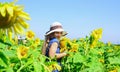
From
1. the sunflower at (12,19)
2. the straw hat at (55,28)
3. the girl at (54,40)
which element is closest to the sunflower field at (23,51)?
the sunflower at (12,19)

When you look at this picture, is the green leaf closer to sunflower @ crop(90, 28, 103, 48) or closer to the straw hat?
the straw hat

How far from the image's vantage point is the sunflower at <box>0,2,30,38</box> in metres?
1.76

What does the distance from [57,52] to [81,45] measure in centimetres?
197

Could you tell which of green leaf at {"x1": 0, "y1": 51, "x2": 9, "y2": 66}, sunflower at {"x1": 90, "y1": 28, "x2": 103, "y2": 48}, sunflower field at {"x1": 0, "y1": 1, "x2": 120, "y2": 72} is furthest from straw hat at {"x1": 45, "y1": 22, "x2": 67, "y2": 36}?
green leaf at {"x1": 0, "y1": 51, "x2": 9, "y2": 66}

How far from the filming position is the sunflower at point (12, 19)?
5.77 feet

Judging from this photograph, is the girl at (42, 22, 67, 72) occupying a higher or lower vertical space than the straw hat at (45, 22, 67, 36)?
lower

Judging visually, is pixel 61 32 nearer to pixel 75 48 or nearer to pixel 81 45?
pixel 75 48

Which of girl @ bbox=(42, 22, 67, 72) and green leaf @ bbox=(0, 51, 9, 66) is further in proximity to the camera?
girl @ bbox=(42, 22, 67, 72)

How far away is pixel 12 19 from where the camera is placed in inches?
70.7

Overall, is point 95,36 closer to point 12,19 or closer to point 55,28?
point 55,28

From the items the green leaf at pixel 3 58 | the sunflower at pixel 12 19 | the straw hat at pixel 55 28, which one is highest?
the straw hat at pixel 55 28

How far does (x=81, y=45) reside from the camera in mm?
6520

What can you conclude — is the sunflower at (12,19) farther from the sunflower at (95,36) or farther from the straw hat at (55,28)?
the sunflower at (95,36)

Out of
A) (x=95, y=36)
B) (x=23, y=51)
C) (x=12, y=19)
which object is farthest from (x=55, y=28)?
(x=12, y=19)
